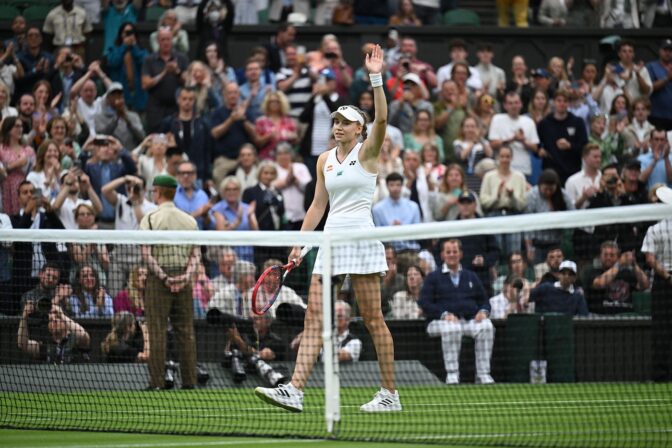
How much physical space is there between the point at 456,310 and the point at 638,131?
733 centimetres

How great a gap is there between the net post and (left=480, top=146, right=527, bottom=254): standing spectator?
29.0 ft

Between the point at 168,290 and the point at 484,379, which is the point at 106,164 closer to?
the point at 168,290

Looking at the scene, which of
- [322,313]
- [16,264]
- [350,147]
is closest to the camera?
[322,313]

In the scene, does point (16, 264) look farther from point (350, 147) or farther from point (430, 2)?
point (430, 2)

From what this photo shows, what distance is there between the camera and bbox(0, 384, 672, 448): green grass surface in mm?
8559

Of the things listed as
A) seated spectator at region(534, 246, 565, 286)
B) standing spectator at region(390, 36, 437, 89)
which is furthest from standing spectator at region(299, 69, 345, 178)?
seated spectator at region(534, 246, 565, 286)

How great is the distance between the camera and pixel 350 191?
32.0 ft

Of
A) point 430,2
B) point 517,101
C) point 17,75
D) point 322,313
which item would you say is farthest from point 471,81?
point 322,313

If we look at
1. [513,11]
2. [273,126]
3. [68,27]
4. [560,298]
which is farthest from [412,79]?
[68,27]

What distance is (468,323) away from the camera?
13.7 m

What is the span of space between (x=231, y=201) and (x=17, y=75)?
483 cm

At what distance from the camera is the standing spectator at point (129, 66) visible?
19359mm

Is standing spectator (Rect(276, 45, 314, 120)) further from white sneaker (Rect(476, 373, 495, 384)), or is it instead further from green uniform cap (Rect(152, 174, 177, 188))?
white sneaker (Rect(476, 373, 495, 384))

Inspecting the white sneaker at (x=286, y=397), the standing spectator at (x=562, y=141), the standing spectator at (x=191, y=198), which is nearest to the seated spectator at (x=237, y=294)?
the standing spectator at (x=191, y=198)
